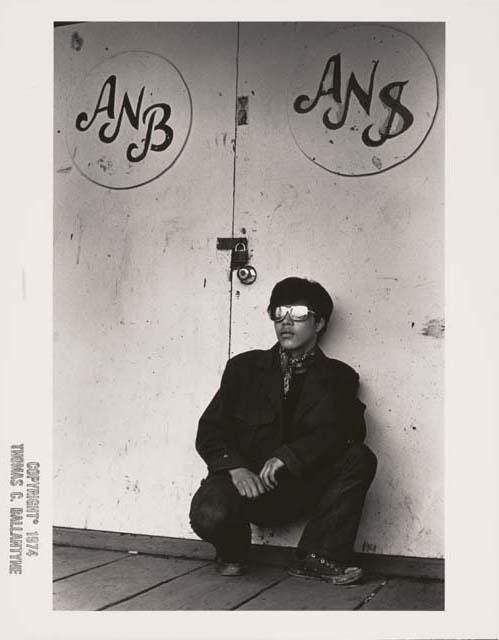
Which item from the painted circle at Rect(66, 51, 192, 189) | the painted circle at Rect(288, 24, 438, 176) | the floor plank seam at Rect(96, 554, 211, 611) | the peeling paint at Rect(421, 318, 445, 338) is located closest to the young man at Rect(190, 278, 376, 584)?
the floor plank seam at Rect(96, 554, 211, 611)

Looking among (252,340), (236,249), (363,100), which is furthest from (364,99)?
(252,340)

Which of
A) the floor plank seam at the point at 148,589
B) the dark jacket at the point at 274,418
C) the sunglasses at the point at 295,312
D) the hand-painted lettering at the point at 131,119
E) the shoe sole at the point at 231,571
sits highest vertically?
the hand-painted lettering at the point at 131,119

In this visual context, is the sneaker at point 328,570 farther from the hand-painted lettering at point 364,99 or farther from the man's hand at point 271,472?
the hand-painted lettering at point 364,99

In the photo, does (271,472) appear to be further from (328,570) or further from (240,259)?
(240,259)

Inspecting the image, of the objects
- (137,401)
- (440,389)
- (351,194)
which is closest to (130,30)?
(351,194)

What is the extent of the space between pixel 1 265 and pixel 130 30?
126 cm

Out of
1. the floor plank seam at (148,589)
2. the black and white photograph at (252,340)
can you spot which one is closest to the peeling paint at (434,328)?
the black and white photograph at (252,340)

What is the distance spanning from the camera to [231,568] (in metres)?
3.00

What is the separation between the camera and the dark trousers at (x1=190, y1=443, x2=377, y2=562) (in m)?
2.89

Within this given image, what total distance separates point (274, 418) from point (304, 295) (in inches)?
17.0

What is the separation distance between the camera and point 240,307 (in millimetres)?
3299

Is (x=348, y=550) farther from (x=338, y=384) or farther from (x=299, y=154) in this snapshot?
(x=299, y=154)

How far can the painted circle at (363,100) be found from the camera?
3068 mm

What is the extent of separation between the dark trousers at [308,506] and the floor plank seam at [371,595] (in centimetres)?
13
